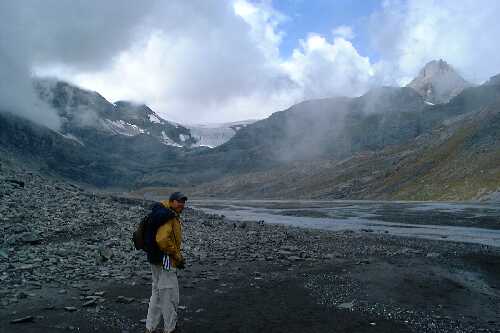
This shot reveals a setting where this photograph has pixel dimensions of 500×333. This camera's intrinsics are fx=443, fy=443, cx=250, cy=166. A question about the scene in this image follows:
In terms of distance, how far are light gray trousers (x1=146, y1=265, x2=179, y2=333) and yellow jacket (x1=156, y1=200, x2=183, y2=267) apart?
16.0 inches

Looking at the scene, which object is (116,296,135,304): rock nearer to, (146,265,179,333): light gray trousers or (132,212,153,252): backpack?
(146,265,179,333): light gray trousers

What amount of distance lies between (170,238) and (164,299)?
1585mm

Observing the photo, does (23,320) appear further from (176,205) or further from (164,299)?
(176,205)

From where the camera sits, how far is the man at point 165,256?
1061 cm

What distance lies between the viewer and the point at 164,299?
1091cm

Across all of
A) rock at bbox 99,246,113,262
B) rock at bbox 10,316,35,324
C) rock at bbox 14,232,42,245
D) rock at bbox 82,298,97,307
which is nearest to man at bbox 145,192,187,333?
rock at bbox 10,316,35,324

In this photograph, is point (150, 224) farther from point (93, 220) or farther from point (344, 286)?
point (93, 220)

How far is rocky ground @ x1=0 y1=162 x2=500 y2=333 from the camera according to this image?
12984 mm

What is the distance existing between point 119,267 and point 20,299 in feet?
19.2

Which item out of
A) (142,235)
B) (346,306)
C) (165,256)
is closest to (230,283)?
(346,306)

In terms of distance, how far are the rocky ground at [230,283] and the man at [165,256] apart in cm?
128

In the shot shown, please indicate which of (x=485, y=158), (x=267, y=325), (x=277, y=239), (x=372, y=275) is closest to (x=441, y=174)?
(x=485, y=158)

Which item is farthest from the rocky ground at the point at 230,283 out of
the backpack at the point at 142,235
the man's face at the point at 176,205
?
the man's face at the point at 176,205

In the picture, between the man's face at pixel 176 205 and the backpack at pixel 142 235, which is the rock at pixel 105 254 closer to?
the backpack at pixel 142 235
